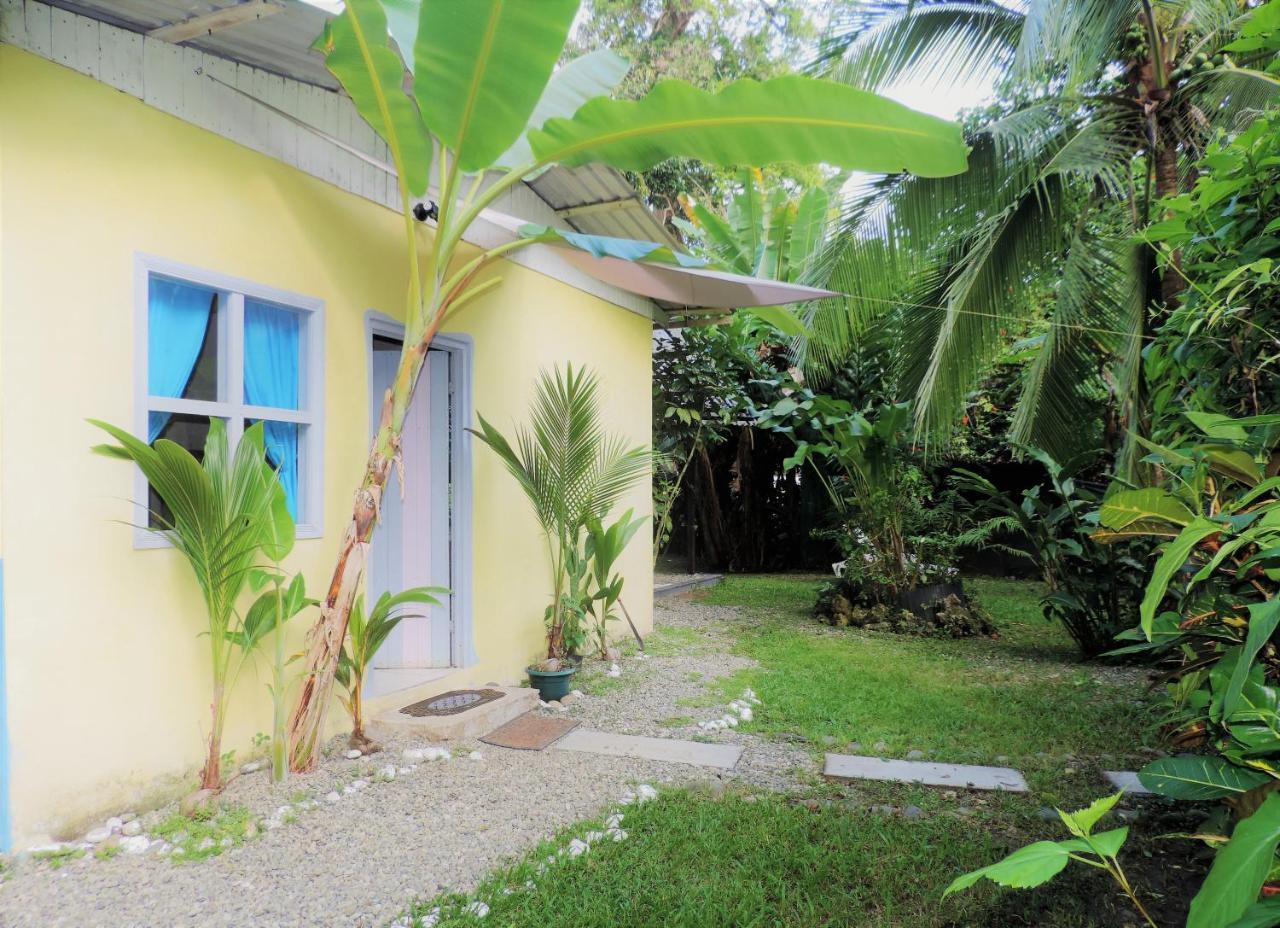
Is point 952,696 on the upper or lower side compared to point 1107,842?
lower

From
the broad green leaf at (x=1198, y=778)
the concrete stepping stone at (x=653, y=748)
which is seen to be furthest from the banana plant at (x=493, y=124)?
the broad green leaf at (x=1198, y=778)

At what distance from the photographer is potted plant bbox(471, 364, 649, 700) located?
5.22 m

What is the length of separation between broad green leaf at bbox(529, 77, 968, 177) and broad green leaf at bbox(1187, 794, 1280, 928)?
8.34ft

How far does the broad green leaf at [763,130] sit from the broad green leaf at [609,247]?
0.46 meters

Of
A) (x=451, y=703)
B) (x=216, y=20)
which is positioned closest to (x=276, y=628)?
(x=451, y=703)

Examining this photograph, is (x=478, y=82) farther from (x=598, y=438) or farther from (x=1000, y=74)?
(x=1000, y=74)

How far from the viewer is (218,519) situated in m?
3.12

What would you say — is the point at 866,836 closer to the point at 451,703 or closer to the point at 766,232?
the point at 451,703

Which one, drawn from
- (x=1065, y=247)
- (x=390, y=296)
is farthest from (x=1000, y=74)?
(x=390, y=296)

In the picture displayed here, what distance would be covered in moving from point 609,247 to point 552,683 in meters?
2.73

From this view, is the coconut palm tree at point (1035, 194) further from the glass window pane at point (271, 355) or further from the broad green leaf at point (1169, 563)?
the glass window pane at point (271, 355)

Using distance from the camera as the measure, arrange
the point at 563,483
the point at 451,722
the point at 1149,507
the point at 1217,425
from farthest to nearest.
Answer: the point at 563,483 < the point at 451,722 < the point at 1149,507 < the point at 1217,425

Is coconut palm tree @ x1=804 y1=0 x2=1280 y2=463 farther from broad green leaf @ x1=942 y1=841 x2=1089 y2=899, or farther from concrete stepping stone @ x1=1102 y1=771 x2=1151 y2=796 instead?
broad green leaf @ x1=942 y1=841 x2=1089 y2=899

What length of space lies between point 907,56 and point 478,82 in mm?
4896
